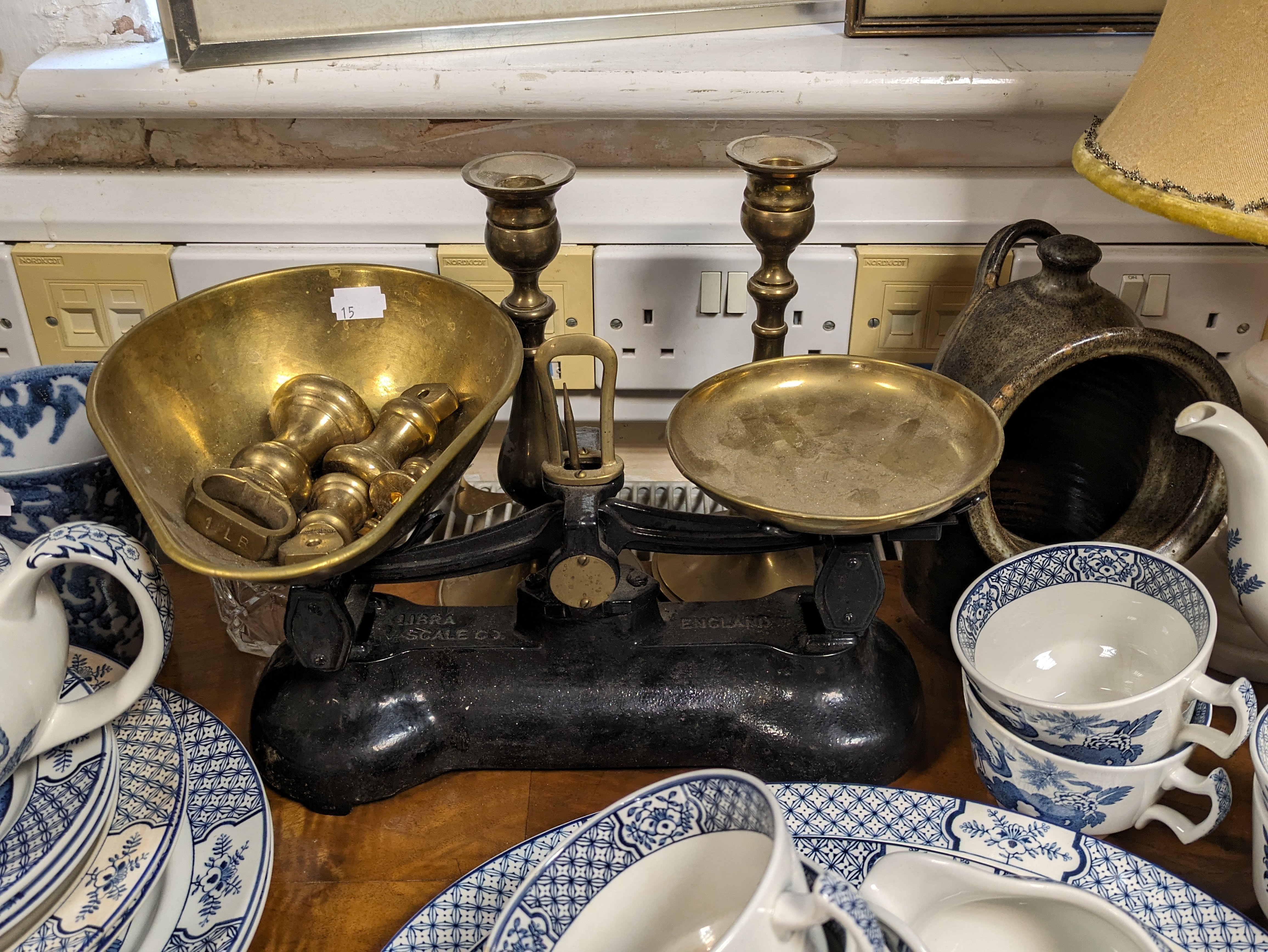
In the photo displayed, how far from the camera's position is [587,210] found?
81cm

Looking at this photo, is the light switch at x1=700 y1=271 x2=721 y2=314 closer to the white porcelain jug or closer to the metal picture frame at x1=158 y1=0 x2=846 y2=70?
the metal picture frame at x1=158 y1=0 x2=846 y2=70

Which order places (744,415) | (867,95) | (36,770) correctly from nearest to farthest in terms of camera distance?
(36,770) < (744,415) < (867,95)

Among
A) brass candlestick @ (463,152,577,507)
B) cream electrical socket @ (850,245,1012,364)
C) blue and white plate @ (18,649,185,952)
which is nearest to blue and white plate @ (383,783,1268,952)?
blue and white plate @ (18,649,185,952)

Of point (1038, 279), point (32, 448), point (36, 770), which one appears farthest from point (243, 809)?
point (1038, 279)

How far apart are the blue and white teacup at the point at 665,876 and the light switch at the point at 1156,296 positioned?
0.57m

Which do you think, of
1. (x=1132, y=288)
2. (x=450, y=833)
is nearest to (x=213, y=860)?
(x=450, y=833)

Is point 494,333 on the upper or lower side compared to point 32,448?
upper

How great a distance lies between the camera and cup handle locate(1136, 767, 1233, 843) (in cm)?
57

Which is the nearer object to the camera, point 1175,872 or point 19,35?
point 1175,872

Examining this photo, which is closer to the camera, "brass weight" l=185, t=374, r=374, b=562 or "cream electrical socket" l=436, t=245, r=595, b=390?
"brass weight" l=185, t=374, r=374, b=562

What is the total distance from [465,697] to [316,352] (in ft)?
0.79

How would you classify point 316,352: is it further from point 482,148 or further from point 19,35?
point 19,35

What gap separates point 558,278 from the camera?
32.3 inches

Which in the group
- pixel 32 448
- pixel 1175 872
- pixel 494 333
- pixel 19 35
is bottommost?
pixel 1175 872
